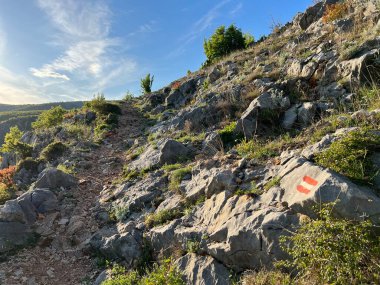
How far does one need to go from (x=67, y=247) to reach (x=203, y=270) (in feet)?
14.9

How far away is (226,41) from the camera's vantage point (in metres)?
29.4

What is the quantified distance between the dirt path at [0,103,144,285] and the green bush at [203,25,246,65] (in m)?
19.6

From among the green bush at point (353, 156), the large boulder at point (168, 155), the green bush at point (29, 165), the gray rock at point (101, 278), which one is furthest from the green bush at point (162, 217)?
the green bush at point (29, 165)

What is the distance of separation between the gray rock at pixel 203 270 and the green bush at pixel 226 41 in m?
25.1

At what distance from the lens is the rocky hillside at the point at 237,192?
4816mm

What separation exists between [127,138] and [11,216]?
9438 millimetres

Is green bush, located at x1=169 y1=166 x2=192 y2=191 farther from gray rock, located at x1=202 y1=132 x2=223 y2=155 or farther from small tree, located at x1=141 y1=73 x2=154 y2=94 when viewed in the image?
small tree, located at x1=141 y1=73 x2=154 y2=94

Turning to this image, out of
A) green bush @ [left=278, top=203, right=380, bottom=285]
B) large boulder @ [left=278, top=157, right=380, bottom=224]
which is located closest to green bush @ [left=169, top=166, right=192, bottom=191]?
large boulder @ [left=278, top=157, right=380, bottom=224]

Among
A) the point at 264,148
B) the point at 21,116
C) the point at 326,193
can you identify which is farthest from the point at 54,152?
the point at 21,116

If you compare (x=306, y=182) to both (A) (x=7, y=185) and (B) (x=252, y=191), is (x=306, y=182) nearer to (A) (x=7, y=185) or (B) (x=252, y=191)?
(B) (x=252, y=191)

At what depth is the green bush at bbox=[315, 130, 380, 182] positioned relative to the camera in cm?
533

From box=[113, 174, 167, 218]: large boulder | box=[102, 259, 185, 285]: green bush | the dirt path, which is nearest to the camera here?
box=[102, 259, 185, 285]: green bush

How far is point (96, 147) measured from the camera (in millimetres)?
16500

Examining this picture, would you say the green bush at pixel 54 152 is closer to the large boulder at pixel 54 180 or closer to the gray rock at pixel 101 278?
the large boulder at pixel 54 180
